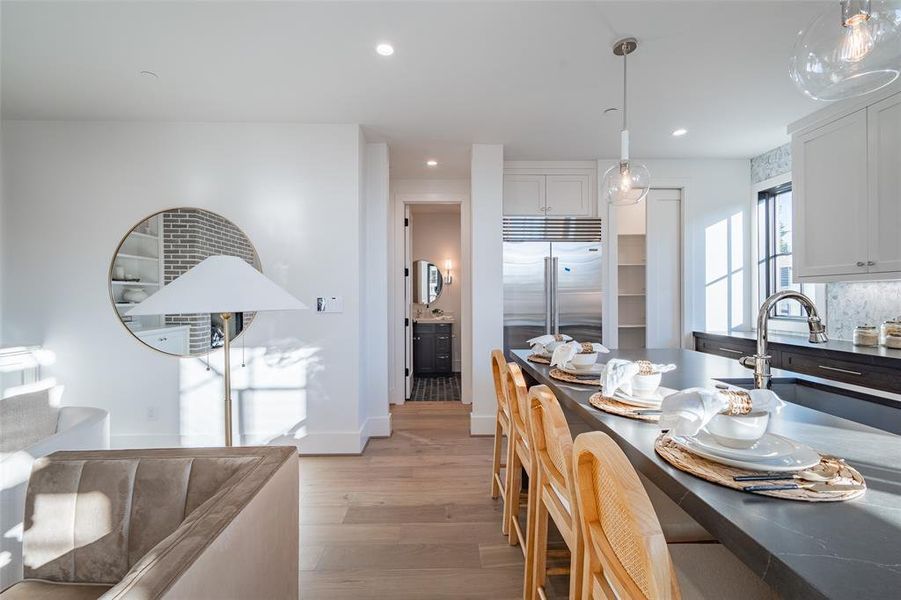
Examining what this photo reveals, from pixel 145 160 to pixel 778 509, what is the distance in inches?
166

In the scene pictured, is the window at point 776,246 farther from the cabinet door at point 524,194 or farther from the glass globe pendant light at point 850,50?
the glass globe pendant light at point 850,50

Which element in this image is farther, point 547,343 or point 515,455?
point 547,343

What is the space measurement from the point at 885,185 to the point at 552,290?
7.56 feet

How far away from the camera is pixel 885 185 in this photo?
7.81 feet

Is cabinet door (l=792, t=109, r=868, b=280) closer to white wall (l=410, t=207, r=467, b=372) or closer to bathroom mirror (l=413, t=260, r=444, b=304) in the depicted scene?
white wall (l=410, t=207, r=467, b=372)

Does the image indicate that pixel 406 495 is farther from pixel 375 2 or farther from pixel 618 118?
pixel 618 118

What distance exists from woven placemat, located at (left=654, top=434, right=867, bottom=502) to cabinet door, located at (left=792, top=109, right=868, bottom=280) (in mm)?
2669

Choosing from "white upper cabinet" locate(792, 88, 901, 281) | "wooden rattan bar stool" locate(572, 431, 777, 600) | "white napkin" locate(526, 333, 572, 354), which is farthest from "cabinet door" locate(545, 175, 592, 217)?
"wooden rattan bar stool" locate(572, 431, 777, 600)

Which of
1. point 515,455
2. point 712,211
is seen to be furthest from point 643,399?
point 712,211

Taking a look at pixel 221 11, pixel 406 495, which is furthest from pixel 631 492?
pixel 221 11

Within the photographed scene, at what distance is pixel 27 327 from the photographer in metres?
3.06

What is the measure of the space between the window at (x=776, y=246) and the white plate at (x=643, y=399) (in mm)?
3232

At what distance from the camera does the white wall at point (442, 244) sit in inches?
254

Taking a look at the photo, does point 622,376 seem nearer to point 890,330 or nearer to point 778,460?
point 778,460
